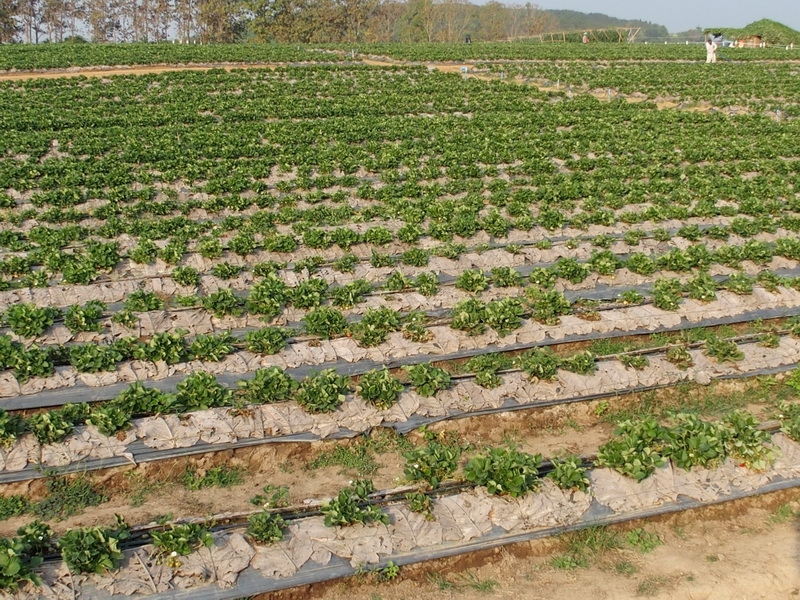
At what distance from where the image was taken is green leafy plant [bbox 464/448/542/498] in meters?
7.49

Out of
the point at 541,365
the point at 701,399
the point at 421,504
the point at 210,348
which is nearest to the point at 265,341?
the point at 210,348

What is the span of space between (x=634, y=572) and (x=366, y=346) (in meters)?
5.05

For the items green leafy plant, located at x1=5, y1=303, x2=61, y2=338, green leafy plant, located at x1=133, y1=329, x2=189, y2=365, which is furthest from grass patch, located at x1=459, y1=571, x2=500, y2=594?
green leafy plant, located at x1=5, y1=303, x2=61, y2=338

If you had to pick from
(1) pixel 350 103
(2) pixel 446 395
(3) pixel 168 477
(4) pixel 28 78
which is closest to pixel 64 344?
(3) pixel 168 477

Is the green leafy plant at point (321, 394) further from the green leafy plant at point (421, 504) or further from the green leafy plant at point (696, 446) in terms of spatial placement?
the green leafy plant at point (696, 446)

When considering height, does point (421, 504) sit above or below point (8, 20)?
below

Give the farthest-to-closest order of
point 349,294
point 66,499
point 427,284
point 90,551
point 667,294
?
point 427,284
point 667,294
point 349,294
point 66,499
point 90,551

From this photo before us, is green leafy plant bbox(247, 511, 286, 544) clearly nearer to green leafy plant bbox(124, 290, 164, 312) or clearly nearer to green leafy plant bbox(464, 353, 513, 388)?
green leafy plant bbox(464, 353, 513, 388)

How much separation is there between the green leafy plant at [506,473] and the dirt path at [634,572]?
24.2 inches

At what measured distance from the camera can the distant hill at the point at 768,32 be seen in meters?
70.3

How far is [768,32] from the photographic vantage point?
71125mm

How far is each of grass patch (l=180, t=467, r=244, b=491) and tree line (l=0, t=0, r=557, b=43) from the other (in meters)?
82.7

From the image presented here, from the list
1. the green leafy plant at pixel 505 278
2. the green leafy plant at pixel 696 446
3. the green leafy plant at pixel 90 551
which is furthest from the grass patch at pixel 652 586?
the green leafy plant at pixel 505 278

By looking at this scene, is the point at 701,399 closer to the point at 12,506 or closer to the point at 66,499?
the point at 66,499
